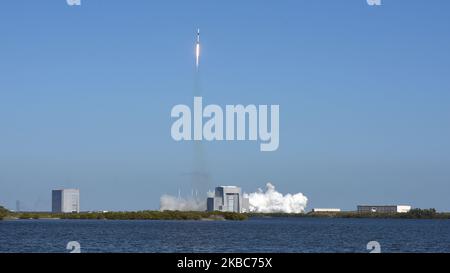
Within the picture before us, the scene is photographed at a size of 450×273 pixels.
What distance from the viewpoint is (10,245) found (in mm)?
104875
